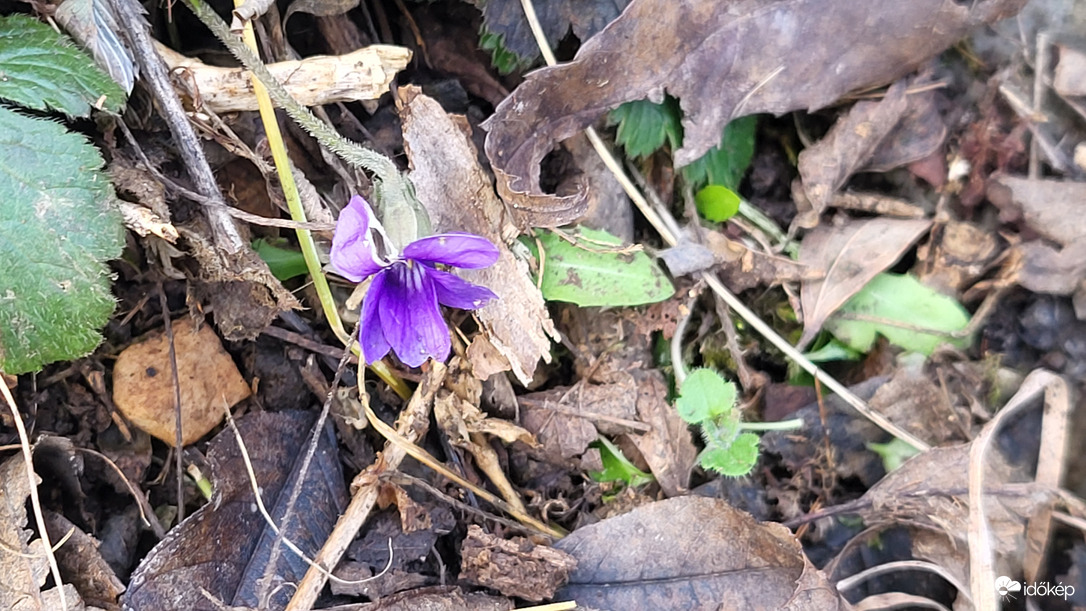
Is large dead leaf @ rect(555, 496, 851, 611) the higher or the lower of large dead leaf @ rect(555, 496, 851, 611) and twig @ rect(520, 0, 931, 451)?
the lower

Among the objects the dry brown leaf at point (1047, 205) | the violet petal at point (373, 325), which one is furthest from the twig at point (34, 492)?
A: the dry brown leaf at point (1047, 205)

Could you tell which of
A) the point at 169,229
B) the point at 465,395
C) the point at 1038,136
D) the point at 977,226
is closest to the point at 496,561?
the point at 465,395

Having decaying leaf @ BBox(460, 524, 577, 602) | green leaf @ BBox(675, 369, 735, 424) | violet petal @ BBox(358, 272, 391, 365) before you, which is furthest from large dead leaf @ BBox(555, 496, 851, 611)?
violet petal @ BBox(358, 272, 391, 365)

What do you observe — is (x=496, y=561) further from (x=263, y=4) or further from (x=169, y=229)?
(x=263, y=4)

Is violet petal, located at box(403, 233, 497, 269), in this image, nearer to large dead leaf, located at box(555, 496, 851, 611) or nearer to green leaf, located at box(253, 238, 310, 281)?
green leaf, located at box(253, 238, 310, 281)

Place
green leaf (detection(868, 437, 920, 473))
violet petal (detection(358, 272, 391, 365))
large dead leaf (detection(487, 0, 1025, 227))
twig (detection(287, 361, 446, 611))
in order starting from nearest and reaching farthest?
violet petal (detection(358, 272, 391, 365)) → twig (detection(287, 361, 446, 611)) → large dead leaf (detection(487, 0, 1025, 227)) → green leaf (detection(868, 437, 920, 473))

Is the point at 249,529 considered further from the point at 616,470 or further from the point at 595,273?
the point at 595,273

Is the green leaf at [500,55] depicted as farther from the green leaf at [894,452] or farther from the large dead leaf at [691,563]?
the green leaf at [894,452]
